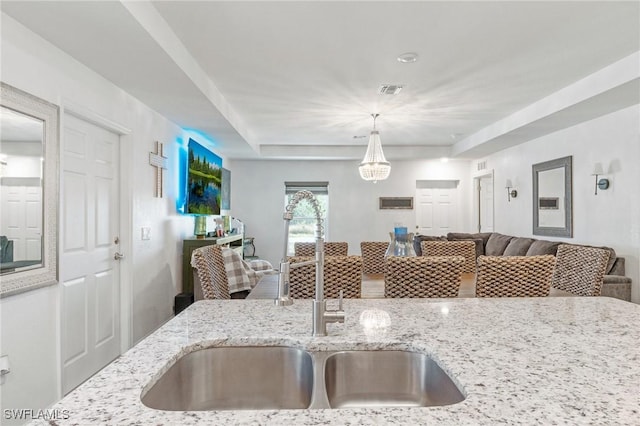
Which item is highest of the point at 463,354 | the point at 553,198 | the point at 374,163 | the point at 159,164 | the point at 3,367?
the point at 374,163

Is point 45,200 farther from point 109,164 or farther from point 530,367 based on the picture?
point 530,367

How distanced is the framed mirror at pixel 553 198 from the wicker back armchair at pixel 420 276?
350cm

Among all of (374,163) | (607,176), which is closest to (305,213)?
(374,163)

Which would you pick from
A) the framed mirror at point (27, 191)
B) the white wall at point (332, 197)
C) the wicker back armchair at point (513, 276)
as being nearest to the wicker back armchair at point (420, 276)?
the wicker back armchair at point (513, 276)

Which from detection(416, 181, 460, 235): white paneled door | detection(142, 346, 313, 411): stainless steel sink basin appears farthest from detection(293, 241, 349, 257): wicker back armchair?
detection(416, 181, 460, 235): white paneled door

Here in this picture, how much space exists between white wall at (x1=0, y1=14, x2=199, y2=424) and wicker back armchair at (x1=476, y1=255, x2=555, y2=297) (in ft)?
7.79

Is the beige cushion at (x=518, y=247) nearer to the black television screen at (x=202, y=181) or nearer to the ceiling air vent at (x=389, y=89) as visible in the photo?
the ceiling air vent at (x=389, y=89)

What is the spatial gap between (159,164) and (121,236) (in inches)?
35.5

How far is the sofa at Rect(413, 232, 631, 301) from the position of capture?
358 centimetres

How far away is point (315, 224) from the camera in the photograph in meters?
1.80

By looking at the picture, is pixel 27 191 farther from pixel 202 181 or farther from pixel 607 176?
pixel 607 176

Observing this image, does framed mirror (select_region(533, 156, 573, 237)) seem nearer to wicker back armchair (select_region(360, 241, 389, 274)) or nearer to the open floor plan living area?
the open floor plan living area

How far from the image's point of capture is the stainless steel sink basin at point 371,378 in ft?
3.46

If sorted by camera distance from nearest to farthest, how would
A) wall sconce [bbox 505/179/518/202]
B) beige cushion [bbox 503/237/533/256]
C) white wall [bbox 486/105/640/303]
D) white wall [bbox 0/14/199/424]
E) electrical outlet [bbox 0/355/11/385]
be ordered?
electrical outlet [bbox 0/355/11/385]
white wall [bbox 0/14/199/424]
white wall [bbox 486/105/640/303]
beige cushion [bbox 503/237/533/256]
wall sconce [bbox 505/179/518/202]
